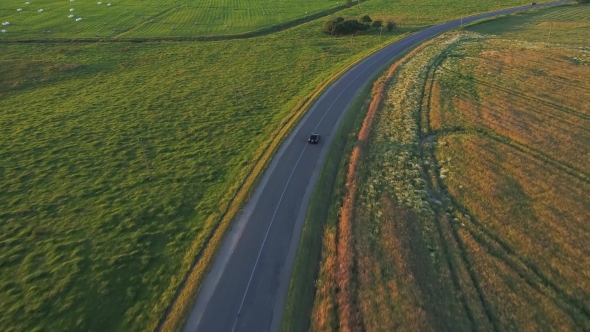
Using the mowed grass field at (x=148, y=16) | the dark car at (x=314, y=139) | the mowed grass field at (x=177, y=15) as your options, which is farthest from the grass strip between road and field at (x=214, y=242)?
the mowed grass field at (x=148, y=16)

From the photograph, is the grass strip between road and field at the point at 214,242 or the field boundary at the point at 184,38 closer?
the grass strip between road and field at the point at 214,242

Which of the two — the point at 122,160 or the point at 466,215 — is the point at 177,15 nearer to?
the point at 122,160

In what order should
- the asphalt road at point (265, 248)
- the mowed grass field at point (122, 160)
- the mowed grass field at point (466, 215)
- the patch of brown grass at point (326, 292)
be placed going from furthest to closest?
the mowed grass field at point (122, 160), the mowed grass field at point (466, 215), the asphalt road at point (265, 248), the patch of brown grass at point (326, 292)

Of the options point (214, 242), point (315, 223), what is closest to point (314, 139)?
point (315, 223)

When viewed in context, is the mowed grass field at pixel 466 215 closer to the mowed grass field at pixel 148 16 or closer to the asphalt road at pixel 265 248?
the asphalt road at pixel 265 248

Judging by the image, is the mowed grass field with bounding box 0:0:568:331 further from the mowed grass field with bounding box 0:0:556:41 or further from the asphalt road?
the mowed grass field with bounding box 0:0:556:41

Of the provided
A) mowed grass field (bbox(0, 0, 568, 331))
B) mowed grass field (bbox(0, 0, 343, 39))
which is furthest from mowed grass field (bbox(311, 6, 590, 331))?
mowed grass field (bbox(0, 0, 343, 39))
